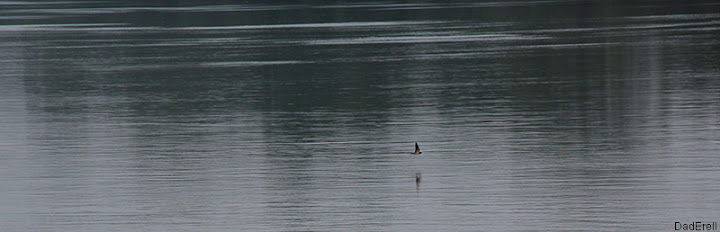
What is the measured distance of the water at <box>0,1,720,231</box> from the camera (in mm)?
19641

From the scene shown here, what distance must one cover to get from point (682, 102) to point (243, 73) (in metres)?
16.3

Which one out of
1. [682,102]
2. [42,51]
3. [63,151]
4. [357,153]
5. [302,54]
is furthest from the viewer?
[42,51]

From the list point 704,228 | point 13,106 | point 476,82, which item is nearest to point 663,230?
point 704,228

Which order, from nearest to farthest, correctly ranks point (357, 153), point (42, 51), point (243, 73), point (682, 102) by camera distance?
point (357, 153) → point (682, 102) → point (243, 73) → point (42, 51)

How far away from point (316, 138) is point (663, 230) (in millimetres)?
10701

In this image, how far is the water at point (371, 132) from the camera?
19641 mm

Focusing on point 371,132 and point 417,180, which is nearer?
point 417,180

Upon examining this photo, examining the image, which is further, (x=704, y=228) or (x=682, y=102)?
(x=682, y=102)

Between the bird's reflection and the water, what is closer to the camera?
the water

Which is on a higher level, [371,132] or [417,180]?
[417,180]

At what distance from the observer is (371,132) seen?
91.5ft

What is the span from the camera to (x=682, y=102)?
3089cm

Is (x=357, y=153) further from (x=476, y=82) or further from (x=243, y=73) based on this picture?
(x=243, y=73)

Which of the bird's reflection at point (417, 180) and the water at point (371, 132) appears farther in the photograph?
the bird's reflection at point (417, 180)
